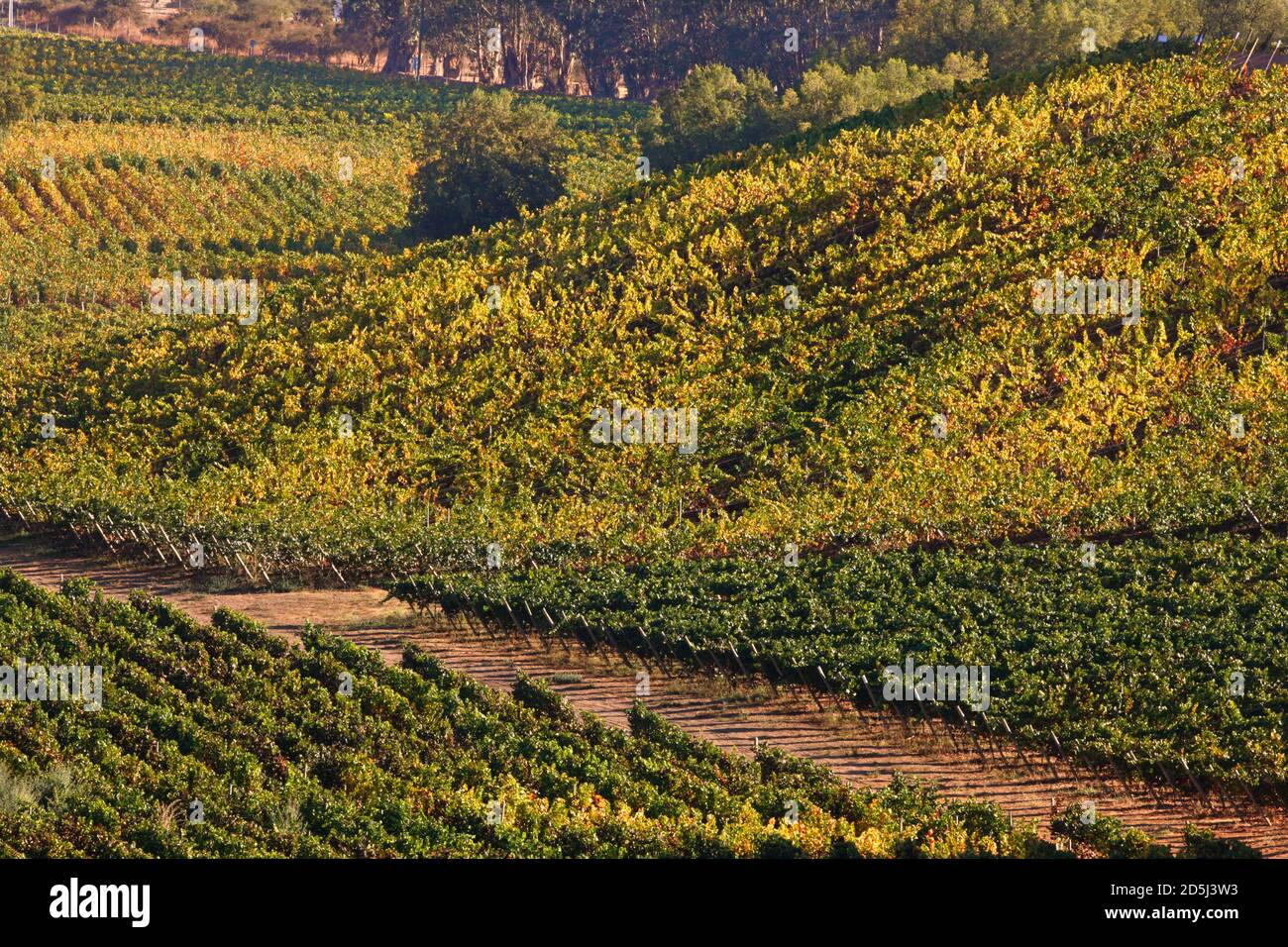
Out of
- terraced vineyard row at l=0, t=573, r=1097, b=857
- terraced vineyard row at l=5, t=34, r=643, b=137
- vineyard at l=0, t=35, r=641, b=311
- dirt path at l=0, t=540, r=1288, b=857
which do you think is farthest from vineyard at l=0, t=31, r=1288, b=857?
terraced vineyard row at l=5, t=34, r=643, b=137

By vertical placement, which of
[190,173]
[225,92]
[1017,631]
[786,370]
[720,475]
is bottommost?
[1017,631]

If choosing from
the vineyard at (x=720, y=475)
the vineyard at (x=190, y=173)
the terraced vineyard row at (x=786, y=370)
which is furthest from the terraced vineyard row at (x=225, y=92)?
the terraced vineyard row at (x=786, y=370)

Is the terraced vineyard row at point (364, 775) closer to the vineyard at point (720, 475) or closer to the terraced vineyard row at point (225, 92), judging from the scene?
the vineyard at point (720, 475)

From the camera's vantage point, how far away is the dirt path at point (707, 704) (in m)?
32.6

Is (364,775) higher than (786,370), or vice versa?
(786,370)

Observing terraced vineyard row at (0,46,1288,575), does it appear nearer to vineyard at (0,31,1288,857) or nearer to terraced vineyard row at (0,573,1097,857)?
vineyard at (0,31,1288,857)

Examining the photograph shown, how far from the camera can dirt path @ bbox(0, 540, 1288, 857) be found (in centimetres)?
3256

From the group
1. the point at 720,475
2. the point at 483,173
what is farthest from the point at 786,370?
the point at 483,173

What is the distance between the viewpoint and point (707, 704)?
38156mm

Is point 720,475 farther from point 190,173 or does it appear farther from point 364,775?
point 190,173

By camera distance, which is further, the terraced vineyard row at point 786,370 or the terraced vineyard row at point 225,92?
the terraced vineyard row at point 225,92

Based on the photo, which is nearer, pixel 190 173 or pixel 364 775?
pixel 364 775

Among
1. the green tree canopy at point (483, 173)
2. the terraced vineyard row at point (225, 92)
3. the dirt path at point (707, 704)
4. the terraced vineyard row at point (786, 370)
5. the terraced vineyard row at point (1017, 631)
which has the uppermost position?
the terraced vineyard row at point (225, 92)

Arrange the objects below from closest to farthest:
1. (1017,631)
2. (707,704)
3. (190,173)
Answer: (707,704)
(1017,631)
(190,173)
